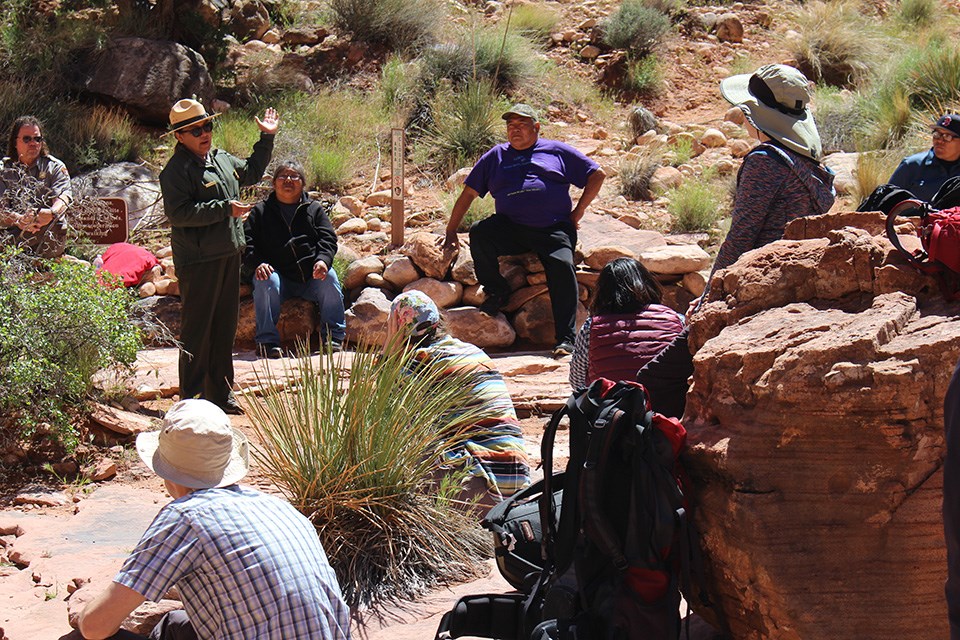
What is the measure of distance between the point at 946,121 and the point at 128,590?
16.0 ft

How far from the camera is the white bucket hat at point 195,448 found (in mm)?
2695

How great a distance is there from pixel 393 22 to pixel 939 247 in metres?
13.2

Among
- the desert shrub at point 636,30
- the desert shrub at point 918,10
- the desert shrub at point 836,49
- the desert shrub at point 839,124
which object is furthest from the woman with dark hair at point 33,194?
the desert shrub at point 918,10

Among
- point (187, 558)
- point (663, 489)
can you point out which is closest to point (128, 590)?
point (187, 558)

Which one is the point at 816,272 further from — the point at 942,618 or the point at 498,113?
the point at 498,113

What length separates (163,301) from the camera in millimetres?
8609

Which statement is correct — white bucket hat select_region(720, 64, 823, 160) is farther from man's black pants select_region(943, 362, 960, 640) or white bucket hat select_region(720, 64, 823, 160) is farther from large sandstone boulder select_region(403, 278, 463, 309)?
large sandstone boulder select_region(403, 278, 463, 309)

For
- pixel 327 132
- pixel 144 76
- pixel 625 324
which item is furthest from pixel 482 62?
pixel 625 324

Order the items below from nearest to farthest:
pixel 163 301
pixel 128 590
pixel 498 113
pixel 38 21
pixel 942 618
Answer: pixel 128 590
pixel 942 618
pixel 163 301
pixel 498 113
pixel 38 21

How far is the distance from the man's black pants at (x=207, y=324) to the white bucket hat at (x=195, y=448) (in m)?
3.49

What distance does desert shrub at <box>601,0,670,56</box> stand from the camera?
15.4 m

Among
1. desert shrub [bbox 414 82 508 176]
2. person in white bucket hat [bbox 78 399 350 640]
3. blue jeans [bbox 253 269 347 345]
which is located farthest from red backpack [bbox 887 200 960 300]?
desert shrub [bbox 414 82 508 176]

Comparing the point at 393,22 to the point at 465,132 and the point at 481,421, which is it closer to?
the point at 465,132

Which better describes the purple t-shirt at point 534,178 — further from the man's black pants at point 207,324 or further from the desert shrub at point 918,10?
the desert shrub at point 918,10
